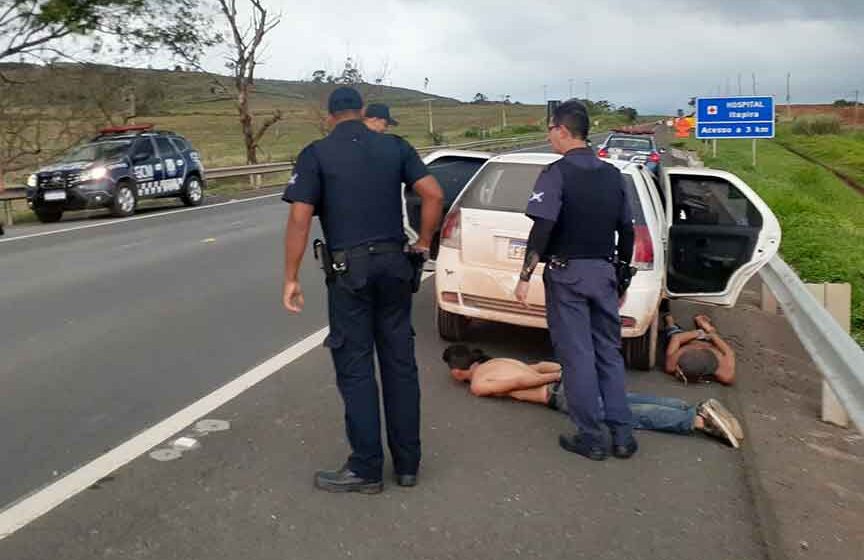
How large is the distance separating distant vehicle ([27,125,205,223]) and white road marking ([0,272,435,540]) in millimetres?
13344

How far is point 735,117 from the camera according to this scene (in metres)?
26.3

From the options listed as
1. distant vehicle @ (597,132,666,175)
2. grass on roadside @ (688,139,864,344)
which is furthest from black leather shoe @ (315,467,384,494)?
distant vehicle @ (597,132,666,175)

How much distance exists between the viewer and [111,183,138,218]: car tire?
63.4 ft

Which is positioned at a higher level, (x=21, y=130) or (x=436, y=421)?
(x=21, y=130)

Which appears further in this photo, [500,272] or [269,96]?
[269,96]

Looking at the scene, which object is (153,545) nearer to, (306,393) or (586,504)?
(586,504)

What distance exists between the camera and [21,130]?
80.4ft

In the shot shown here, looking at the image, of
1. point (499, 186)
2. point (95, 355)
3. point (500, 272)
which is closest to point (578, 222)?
point (500, 272)

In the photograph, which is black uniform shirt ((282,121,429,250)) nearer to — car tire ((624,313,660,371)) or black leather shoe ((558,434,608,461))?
black leather shoe ((558,434,608,461))

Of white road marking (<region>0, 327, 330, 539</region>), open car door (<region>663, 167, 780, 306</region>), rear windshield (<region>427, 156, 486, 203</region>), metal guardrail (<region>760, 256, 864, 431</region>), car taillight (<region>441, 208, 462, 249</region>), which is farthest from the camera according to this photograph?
rear windshield (<region>427, 156, 486, 203</region>)

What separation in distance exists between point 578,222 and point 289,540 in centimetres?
218

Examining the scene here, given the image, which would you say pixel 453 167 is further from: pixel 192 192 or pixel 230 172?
pixel 230 172

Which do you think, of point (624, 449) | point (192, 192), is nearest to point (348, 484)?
point (624, 449)

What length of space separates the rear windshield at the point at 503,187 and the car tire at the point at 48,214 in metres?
14.0
